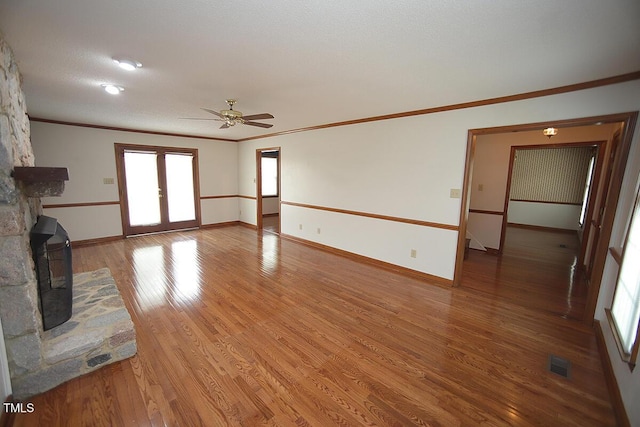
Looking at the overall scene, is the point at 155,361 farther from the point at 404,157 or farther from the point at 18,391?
the point at 404,157

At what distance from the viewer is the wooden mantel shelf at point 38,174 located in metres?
1.64

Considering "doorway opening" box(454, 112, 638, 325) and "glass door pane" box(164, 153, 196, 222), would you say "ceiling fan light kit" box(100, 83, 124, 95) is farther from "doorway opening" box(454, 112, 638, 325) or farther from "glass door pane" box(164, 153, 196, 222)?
"doorway opening" box(454, 112, 638, 325)

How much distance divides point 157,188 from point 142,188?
1.01ft

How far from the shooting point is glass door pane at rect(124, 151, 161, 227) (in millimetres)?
5871

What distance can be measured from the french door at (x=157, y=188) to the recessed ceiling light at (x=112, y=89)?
315 cm

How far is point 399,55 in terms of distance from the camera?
2076 mm

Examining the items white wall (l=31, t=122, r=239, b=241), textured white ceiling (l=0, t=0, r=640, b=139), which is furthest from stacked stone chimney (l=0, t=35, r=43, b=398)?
white wall (l=31, t=122, r=239, b=241)

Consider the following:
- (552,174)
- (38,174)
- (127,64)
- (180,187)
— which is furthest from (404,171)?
(552,174)

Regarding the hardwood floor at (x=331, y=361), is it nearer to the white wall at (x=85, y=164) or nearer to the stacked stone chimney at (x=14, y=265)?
the stacked stone chimney at (x=14, y=265)

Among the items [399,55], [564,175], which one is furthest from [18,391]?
[564,175]

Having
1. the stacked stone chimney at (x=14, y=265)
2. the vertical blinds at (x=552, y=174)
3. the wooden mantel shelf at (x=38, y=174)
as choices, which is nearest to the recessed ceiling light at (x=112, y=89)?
the stacked stone chimney at (x=14, y=265)

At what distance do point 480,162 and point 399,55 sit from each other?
4.10 metres

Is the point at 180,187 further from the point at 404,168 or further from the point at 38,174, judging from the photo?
the point at 404,168

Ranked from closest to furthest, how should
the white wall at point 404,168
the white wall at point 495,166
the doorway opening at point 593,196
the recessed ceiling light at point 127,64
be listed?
1. the recessed ceiling light at point 127,64
2. the doorway opening at point 593,196
3. the white wall at point 404,168
4. the white wall at point 495,166
